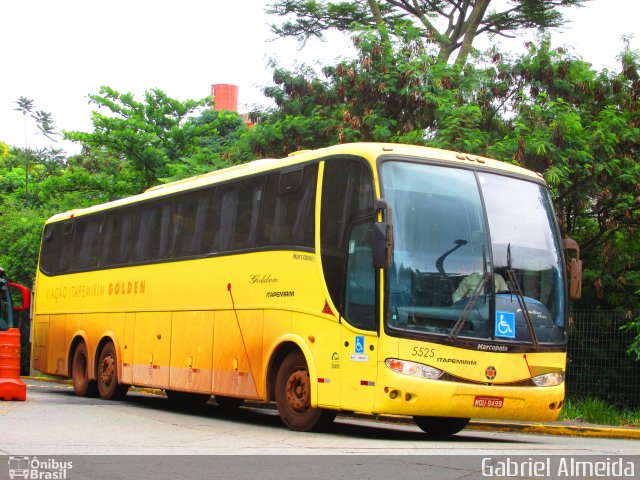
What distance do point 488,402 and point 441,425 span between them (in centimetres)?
199

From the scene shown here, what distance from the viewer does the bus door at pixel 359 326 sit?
1185 centimetres

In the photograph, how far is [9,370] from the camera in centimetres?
1717

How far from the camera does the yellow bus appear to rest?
11820mm

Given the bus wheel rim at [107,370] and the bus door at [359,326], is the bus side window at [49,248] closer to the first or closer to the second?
the bus wheel rim at [107,370]

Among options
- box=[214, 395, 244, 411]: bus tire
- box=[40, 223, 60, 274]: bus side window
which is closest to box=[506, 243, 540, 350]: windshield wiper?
box=[214, 395, 244, 411]: bus tire

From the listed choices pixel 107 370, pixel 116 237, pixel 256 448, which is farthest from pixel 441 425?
pixel 116 237

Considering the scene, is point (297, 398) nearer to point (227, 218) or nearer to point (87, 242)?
point (227, 218)

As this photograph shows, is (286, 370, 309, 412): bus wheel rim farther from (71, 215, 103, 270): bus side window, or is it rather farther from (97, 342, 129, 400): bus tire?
(71, 215, 103, 270): bus side window

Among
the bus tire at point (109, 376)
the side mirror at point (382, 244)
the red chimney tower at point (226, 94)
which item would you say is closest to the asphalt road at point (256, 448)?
the side mirror at point (382, 244)

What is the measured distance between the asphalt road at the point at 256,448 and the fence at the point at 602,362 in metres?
3.61

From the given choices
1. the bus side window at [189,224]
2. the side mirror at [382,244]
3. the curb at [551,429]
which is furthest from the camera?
the bus side window at [189,224]

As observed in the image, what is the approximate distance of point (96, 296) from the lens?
2014cm

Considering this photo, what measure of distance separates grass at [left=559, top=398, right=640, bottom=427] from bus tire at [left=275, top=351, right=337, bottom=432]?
20.4 feet
